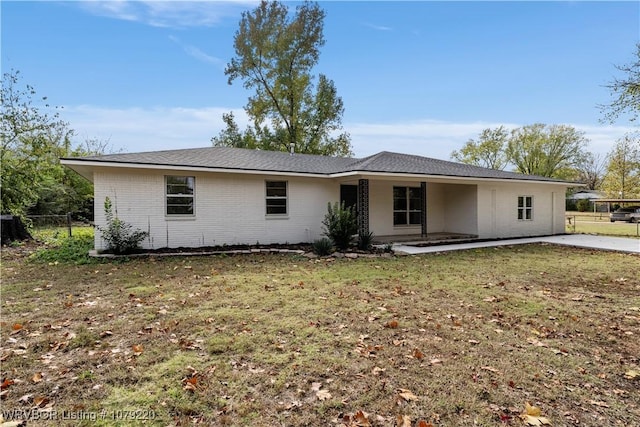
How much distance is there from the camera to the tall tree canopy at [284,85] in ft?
94.8

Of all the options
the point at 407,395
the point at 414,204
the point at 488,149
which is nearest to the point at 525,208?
the point at 414,204

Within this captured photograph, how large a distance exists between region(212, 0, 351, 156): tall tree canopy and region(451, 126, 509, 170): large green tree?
21.0m

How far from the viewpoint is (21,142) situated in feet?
50.0

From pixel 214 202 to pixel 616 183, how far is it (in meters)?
45.3

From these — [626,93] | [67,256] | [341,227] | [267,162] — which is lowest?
[67,256]

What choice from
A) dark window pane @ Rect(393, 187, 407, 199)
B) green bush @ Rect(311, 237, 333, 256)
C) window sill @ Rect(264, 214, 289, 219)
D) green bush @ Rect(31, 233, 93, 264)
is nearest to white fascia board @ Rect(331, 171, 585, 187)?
dark window pane @ Rect(393, 187, 407, 199)

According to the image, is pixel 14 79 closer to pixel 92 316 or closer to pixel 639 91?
pixel 92 316

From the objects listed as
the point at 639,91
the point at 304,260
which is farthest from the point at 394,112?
the point at 304,260

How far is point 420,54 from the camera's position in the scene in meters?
15.1

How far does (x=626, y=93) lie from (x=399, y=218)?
8.40 m

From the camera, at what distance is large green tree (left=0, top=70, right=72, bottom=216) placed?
14.5 metres

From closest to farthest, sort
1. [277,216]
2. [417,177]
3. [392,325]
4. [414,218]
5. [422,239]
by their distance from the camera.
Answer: [392,325] < [277,216] < [417,177] < [422,239] < [414,218]

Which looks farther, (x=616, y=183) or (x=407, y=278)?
(x=616, y=183)

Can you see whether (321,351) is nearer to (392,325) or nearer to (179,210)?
(392,325)
